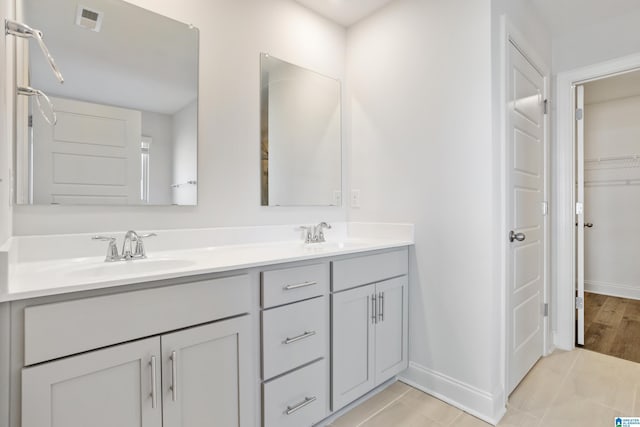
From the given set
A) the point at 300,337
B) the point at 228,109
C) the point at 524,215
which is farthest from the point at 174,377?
the point at 524,215

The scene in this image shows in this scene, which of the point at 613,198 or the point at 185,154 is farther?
the point at 613,198

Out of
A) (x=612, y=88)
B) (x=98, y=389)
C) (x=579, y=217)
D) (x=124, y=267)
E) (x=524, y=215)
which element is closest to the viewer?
(x=98, y=389)

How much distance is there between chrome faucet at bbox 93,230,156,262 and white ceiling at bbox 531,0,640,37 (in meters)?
2.64

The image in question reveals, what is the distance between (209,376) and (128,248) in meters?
0.67

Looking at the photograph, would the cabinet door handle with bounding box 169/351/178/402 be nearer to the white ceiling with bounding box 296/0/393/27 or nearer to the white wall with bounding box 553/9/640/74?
the white ceiling with bounding box 296/0/393/27

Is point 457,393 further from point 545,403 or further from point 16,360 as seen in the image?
point 16,360

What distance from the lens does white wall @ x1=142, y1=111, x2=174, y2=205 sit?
60.9 inches

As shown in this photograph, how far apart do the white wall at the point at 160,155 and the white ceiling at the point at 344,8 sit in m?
1.22

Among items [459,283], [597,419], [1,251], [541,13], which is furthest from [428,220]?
[1,251]

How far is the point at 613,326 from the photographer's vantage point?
285 cm

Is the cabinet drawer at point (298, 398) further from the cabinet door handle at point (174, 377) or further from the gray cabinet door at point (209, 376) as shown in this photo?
the cabinet door handle at point (174, 377)

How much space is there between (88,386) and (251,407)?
1.87 feet

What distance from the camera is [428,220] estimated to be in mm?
1900

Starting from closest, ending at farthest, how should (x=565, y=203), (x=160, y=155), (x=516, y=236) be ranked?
(x=160, y=155), (x=516, y=236), (x=565, y=203)
